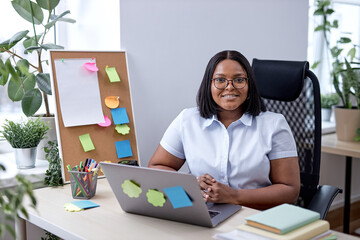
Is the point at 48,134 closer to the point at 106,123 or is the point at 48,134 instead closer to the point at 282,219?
the point at 106,123

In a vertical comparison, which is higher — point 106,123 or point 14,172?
point 106,123

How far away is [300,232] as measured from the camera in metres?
1.13

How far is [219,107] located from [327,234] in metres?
0.82

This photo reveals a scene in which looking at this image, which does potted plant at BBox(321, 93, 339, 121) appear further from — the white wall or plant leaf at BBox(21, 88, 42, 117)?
plant leaf at BBox(21, 88, 42, 117)

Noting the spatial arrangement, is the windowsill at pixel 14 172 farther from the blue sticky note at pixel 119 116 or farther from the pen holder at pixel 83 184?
the blue sticky note at pixel 119 116

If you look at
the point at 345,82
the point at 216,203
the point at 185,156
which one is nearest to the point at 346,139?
the point at 345,82

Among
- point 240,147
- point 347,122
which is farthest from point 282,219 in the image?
point 347,122

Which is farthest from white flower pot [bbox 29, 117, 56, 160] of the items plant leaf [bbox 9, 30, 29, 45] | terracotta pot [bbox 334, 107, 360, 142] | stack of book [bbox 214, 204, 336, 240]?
terracotta pot [bbox 334, 107, 360, 142]

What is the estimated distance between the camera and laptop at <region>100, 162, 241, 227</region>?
1.28 meters

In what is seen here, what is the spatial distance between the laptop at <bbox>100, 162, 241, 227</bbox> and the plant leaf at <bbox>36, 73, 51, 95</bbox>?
746mm

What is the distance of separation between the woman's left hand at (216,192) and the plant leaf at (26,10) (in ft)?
3.51

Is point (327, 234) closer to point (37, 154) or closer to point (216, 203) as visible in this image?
point (216, 203)

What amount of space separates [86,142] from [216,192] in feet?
2.27

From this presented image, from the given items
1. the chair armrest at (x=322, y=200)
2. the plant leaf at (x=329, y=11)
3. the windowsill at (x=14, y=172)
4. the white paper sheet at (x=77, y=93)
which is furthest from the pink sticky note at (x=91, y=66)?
the plant leaf at (x=329, y=11)
